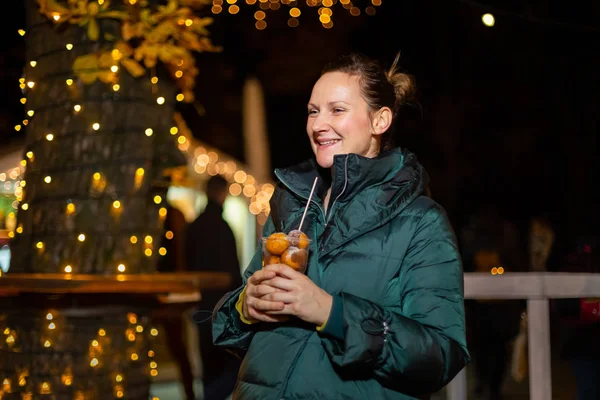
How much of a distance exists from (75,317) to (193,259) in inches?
110

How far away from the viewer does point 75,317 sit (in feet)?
14.7

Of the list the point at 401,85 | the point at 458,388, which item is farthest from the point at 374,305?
the point at 458,388

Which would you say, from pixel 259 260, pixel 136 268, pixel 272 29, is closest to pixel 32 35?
pixel 136 268

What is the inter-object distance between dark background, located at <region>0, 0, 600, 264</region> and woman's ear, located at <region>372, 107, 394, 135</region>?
1149cm

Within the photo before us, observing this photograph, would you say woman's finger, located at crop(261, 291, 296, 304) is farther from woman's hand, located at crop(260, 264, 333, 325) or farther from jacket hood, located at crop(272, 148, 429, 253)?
jacket hood, located at crop(272, 148, 429, 253)

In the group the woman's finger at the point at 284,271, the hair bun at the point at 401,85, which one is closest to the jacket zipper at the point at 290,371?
the woman's finger at the point at 284,271

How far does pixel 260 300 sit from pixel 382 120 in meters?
0.74

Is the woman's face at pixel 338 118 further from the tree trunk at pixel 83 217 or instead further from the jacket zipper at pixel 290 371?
the tree trunk at pixel 83 217

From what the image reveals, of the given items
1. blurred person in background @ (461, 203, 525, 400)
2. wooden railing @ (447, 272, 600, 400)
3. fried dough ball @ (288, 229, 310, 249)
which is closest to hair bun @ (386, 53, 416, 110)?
fried dough ball @ (288, 229, 310, 249)

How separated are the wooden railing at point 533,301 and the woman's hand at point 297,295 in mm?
1891

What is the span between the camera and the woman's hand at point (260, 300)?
2111mm

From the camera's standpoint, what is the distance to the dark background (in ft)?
48.6

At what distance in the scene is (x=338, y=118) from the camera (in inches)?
96.0

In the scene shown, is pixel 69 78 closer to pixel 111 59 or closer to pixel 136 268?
pixel 111 59
